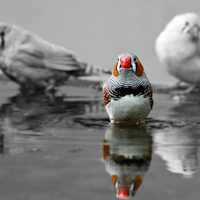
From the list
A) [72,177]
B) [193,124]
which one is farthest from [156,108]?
[72,177]

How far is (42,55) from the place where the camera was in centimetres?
443

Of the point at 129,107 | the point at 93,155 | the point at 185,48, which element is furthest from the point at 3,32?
the point at 93,155

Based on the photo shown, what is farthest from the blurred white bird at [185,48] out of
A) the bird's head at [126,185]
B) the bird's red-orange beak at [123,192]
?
the bird's red-orange beak at [123,192]

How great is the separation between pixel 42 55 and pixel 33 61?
11cm

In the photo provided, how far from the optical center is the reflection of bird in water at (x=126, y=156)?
5.69 feet

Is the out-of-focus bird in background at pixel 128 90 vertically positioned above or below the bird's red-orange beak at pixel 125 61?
below

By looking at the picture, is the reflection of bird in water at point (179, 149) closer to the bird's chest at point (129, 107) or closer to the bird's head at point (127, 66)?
the bird's chest at point (129, 107)

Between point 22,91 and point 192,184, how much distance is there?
9.76 ft

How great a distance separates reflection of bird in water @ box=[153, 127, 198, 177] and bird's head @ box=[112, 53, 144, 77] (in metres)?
0.30

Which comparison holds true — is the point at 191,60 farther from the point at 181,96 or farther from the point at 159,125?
the point at 159,125

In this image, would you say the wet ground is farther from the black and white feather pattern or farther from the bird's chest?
the black and white feather pattern

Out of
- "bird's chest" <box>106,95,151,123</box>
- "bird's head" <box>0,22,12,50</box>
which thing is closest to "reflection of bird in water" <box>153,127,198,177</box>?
"bird's chest" <box>106,95,151,123</box>

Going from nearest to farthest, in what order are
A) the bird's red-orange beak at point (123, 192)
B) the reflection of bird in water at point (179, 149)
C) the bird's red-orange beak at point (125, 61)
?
the bird's red-orange beak at point (123, 192), the reflection of bird in water at point (179, 149), the bird's red-orange beak at point (125, 61)

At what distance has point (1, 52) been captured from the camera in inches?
173
